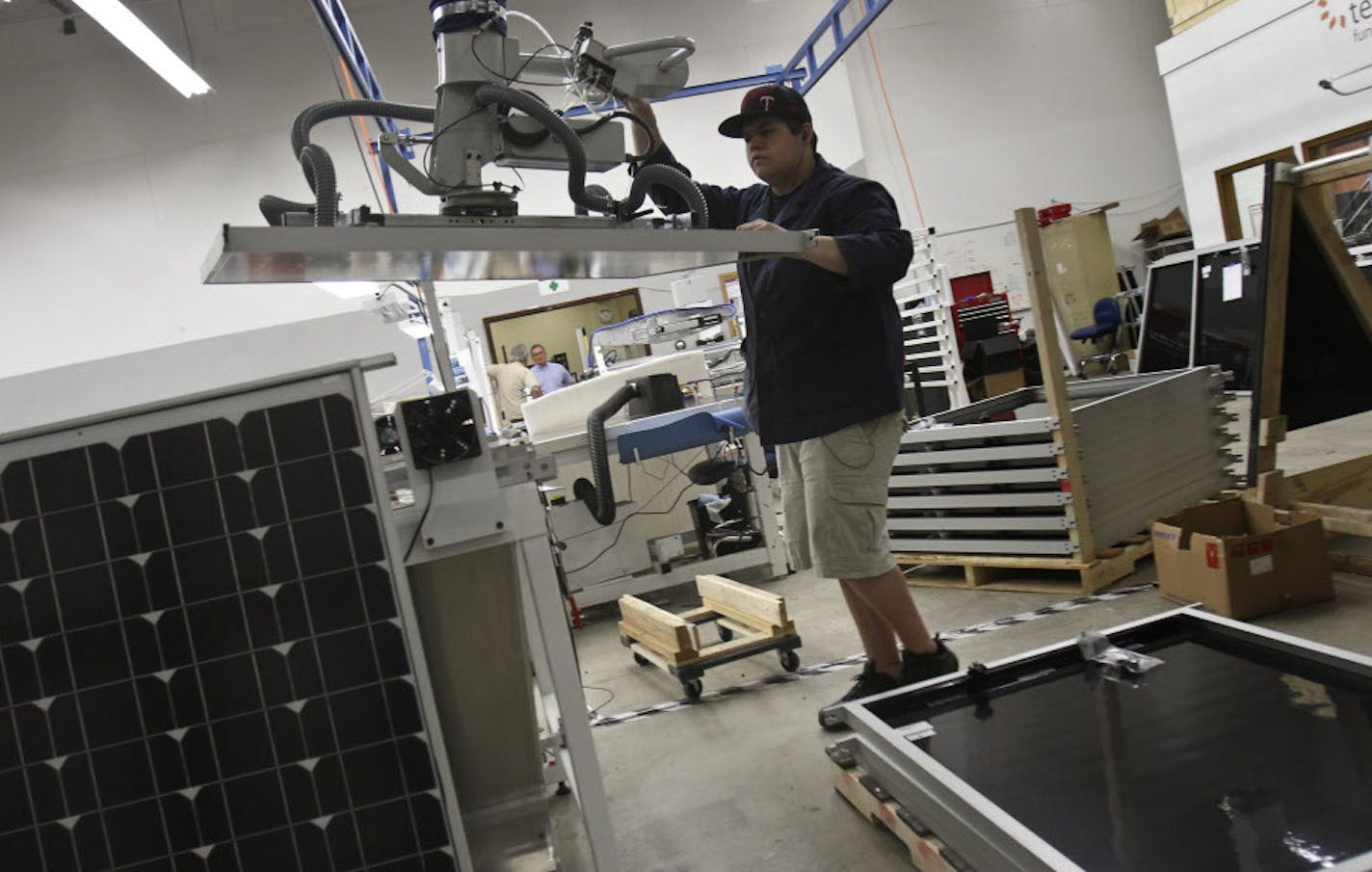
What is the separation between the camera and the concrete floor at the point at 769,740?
188 cm

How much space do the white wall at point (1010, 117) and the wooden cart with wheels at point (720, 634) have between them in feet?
27.1

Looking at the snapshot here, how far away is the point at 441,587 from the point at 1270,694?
1.52 metres

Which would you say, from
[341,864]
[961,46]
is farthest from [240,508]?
[961,46]

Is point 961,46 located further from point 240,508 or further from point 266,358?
point 240,508

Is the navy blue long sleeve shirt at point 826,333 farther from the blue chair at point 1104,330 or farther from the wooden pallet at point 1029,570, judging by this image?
the blue chair at point 1104,330

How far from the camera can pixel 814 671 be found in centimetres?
288

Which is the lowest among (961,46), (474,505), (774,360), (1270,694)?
(1270,694)

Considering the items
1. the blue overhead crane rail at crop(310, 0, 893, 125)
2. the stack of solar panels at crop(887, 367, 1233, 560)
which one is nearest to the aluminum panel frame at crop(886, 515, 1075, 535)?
the stack of solar panels at crop(887, 367, 1233, 560)

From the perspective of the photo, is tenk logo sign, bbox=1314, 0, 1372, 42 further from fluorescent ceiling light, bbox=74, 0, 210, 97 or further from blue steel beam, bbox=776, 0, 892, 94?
fluorescent ceiling light, bbox=74, 0, 210, 97

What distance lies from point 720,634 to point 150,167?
27.6ft

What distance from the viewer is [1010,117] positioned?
436 inches

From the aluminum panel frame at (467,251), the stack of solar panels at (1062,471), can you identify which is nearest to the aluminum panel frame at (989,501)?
the stack of solar panels at (1062,471)

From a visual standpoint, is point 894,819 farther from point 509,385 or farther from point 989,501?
point 509,385

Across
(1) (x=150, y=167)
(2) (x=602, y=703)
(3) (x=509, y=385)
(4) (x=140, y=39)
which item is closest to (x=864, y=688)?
(2) (x=602, y=703)
